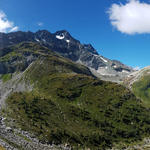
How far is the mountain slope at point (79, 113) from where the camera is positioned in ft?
240

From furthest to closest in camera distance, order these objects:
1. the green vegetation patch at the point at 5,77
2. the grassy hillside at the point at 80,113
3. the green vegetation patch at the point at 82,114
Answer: the green vegetation patch at the point at 5,77 < the grassy hillside at the point at 80,113 < the green vegetation patch at the point at 82,114

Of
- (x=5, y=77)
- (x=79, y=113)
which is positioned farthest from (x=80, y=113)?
(x=5, y=77)

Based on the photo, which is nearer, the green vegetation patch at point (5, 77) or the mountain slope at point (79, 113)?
the mountain slope at point (79, 113)

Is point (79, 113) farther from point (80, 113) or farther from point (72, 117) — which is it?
point (72, 117)

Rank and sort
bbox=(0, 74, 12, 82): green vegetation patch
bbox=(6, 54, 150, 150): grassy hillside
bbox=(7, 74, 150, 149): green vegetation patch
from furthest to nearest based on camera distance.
Answer: bbox=(0, 74, 12, 82): green vegetation patch < bbox=(6, 54, 150, 150): grassy hillside < bbox=(7, 74, 150, 149): green vegetation patch

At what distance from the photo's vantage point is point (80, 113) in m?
97.1

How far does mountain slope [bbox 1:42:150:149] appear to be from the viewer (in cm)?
7319

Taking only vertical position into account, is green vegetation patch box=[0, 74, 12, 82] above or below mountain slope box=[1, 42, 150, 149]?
above

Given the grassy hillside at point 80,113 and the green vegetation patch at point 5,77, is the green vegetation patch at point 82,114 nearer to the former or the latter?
the grassy hillside at point 80,113

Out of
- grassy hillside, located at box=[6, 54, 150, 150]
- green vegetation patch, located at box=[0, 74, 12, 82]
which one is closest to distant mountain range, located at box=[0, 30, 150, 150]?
grassy hillside, located at box=[6, 54, 150, 150]

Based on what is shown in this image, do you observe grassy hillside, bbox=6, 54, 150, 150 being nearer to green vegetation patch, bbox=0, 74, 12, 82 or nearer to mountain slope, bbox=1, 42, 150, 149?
mountain slope, bbox=1, 42, 150, 149

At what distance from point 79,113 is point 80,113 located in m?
0.67

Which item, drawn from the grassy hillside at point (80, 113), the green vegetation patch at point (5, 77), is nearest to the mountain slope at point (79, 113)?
the grassy hillside at point (80, 113)

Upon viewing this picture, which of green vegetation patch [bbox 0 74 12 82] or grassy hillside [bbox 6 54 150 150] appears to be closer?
grassy hillside [bbox 6 54 150 150]
